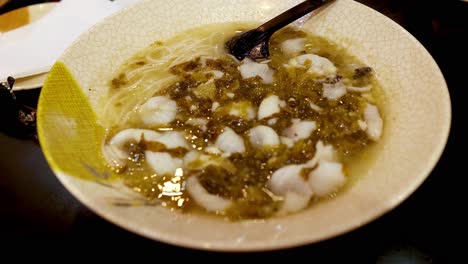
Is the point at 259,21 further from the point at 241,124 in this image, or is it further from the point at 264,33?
the point at 241,124

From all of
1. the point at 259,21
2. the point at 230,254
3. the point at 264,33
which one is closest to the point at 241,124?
the point at 230,254

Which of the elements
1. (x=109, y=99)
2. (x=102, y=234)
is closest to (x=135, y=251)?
(x=102, y=234)

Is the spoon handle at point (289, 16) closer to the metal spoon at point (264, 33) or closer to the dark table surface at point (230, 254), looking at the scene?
the metal spoon at point (264, 33)

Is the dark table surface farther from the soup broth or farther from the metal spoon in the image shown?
the metal spoon

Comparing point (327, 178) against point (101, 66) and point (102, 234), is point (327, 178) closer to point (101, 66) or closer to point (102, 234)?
point (102, 234)

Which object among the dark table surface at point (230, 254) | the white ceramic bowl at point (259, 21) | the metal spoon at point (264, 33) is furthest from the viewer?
the metal spoon at point (264, 33)

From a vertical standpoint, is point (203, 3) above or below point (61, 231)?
above

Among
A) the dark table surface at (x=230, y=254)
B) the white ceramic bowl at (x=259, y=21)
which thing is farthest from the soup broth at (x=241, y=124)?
the dark table surface at (x=230, y=254)

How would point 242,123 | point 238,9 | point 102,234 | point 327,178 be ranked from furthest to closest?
point 238,9 < point 242,123 < point 102,234 < point 327,178

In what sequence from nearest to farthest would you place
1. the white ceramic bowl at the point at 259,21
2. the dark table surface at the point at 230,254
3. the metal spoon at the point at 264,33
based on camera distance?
1. the white ceramic bowl at the point at 259,21
2. the dark table surface at the point at 230,254
3. the metal spoon at the point at 264,33
